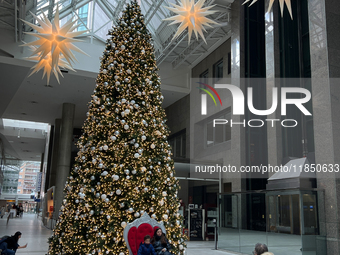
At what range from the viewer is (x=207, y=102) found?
20.6 meters

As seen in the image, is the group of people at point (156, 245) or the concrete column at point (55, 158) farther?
the concrete column at point (55, 158)

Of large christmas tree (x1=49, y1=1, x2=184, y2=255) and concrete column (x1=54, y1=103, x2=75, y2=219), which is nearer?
large christmas tree (x1=49, y1=1, x2=184, y2=255)

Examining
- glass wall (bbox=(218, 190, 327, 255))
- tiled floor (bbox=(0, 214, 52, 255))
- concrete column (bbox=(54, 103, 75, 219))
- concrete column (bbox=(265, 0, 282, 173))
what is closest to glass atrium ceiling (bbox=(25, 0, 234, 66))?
concrete column (bbox=(265, 0, 282, 173))

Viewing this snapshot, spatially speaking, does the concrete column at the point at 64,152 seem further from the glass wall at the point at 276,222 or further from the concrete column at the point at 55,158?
the glass wall at the point at 276,222

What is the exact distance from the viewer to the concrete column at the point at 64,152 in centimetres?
2525

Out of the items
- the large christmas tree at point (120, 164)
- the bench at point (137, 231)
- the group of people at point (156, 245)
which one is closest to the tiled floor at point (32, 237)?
the large christmas tree at point (120, 164)

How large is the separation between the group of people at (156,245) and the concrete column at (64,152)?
1987 cm

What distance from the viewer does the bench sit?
6141 mm

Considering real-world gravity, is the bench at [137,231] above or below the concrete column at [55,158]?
below

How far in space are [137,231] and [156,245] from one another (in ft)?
1.42

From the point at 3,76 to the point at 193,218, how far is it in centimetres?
1481

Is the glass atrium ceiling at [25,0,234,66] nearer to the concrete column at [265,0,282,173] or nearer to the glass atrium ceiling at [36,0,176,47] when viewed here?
the glass atrium ceiling at [36,0,176,47]

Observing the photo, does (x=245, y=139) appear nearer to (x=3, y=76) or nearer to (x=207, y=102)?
(x=207, y=102)

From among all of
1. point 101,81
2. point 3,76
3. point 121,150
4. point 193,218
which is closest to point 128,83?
point 101,81
